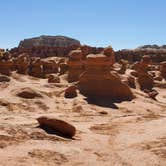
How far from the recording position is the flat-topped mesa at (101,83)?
30906 mm

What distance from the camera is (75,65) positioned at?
137 feet

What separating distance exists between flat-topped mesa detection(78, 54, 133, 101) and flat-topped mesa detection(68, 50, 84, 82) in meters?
9.60

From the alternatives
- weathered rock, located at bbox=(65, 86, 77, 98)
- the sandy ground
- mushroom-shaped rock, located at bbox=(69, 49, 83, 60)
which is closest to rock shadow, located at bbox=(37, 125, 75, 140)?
the sandy ground

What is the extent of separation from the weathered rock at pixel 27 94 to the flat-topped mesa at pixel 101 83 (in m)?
4.09

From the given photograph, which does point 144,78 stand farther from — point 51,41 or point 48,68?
point 51,41

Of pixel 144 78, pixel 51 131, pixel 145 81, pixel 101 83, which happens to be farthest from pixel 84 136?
pixel 144 78

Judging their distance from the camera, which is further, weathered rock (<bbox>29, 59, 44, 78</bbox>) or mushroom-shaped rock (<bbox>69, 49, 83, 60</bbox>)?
weathered rock (<bbox>29, 59, 44, 78</bbox>)

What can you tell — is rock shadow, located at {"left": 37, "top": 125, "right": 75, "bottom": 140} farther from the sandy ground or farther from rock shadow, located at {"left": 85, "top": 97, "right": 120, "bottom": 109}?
rock shadow, located at {"left": 85, "top": 97, "right": 120, "bottom": 109}

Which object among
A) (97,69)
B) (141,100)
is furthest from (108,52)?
(141,100)

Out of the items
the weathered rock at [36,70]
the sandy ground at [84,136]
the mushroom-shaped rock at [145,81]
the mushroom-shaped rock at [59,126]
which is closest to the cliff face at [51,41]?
the weathered rock at [36,70]

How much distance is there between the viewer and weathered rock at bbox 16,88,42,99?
28484mm

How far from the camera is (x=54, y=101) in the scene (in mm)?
29172

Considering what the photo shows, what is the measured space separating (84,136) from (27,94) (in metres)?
11.3

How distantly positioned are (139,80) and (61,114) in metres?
19.3
